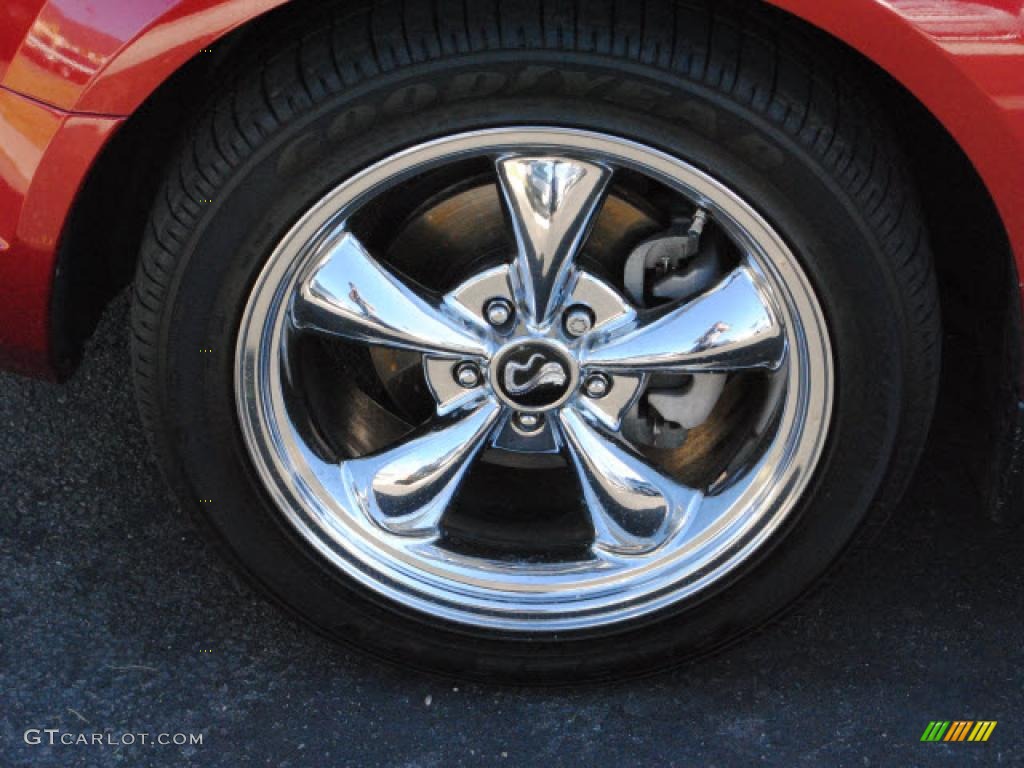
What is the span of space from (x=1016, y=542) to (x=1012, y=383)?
599 mm

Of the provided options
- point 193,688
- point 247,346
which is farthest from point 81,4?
point 193,688

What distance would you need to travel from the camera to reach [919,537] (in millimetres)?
2412

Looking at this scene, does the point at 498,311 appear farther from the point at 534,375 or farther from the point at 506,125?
the point at 506,125

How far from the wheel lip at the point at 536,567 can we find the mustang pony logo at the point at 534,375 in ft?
0.95

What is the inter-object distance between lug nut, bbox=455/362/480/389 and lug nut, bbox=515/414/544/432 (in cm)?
9

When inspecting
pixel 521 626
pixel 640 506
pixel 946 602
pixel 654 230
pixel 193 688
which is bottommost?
pixel 193 688

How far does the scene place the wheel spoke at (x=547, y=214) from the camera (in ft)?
6.22

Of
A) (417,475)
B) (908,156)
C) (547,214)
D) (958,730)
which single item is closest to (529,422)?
(417,475)

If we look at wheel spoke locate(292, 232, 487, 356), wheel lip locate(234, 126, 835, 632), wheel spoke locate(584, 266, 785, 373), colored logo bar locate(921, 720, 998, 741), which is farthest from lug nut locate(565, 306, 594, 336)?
colored logo bar locate(921, 720, 998, 741)

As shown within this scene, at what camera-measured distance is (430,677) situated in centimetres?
216

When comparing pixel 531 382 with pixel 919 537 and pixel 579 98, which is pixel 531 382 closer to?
pixel 579 98

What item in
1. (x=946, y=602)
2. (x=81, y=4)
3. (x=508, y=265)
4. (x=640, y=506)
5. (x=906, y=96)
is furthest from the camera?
(x=946, y=602)

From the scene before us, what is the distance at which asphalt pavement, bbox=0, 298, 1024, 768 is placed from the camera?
2.02 meters

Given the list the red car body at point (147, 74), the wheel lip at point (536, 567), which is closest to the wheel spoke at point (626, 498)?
the wheel lip at point (536, 567)
